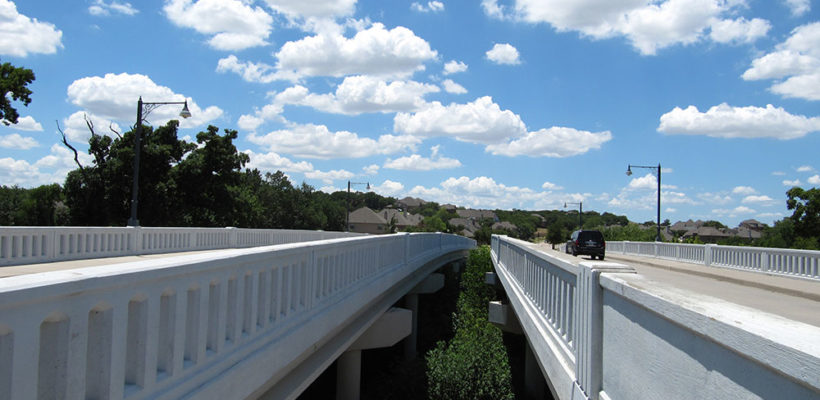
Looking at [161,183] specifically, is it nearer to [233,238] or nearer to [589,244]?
[233,238]

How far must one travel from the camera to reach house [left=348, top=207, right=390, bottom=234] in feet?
376

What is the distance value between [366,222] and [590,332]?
110 meters

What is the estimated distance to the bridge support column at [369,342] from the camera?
48.9 ft

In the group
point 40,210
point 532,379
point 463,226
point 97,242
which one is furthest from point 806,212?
point 463,226

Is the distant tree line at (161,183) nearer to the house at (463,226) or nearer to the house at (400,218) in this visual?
the house at (400,218)

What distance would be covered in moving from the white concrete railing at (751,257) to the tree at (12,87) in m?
30.4

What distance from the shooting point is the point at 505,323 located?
20797 millimetres

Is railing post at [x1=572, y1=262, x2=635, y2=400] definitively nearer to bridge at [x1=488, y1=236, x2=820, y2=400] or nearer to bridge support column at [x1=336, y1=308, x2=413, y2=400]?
bridge at [x1=488, y1=236, x2=820, y2=400]

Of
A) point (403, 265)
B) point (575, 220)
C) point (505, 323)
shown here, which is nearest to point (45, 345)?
point (403, 265)

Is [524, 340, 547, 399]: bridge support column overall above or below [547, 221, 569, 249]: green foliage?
below

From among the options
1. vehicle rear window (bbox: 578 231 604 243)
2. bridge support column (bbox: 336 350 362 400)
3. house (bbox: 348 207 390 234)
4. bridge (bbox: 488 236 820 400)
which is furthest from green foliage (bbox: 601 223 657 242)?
house (bbox: 348 207 390 234)

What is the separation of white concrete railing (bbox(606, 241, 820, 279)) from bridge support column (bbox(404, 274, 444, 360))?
37.0ft

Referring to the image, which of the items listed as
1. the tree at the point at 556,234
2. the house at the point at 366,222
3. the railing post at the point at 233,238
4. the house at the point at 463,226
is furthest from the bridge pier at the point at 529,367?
the house at the point at 463,226

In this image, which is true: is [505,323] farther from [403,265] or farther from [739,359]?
[739,359]
